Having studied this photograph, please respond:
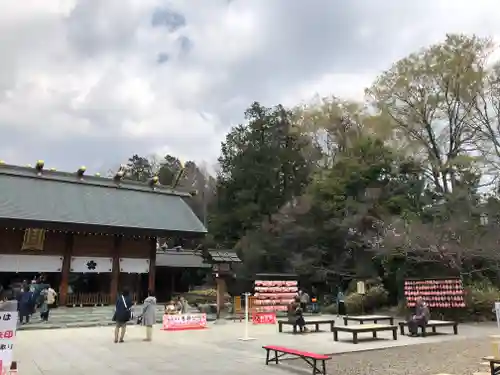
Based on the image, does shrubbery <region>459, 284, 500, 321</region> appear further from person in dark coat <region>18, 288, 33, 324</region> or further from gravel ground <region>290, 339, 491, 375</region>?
person in dark coat <region>18, 288, 33, 324</region>

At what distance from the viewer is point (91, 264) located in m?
20.8

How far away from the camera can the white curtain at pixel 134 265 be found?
71.1ft

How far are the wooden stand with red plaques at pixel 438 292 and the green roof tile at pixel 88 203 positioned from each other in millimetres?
11176

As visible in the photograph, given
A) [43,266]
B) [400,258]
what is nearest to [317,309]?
[400,258]

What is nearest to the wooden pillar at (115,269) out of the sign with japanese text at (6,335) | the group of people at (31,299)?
the group of people at (31,299)

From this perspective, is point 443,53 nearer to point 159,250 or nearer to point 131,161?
point 159,250

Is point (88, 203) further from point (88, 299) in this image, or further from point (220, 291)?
point (220, 291)

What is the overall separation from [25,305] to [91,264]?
5.14 m

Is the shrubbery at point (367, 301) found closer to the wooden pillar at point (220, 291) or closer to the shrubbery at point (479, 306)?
the shrubbery at point (479, 306)

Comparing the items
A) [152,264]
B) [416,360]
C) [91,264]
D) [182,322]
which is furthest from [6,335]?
[152,264]

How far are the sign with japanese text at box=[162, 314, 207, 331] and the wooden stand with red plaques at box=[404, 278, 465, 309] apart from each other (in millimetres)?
9579

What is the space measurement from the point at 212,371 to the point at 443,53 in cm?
2265

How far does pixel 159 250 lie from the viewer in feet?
97.0

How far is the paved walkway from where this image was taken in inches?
321
